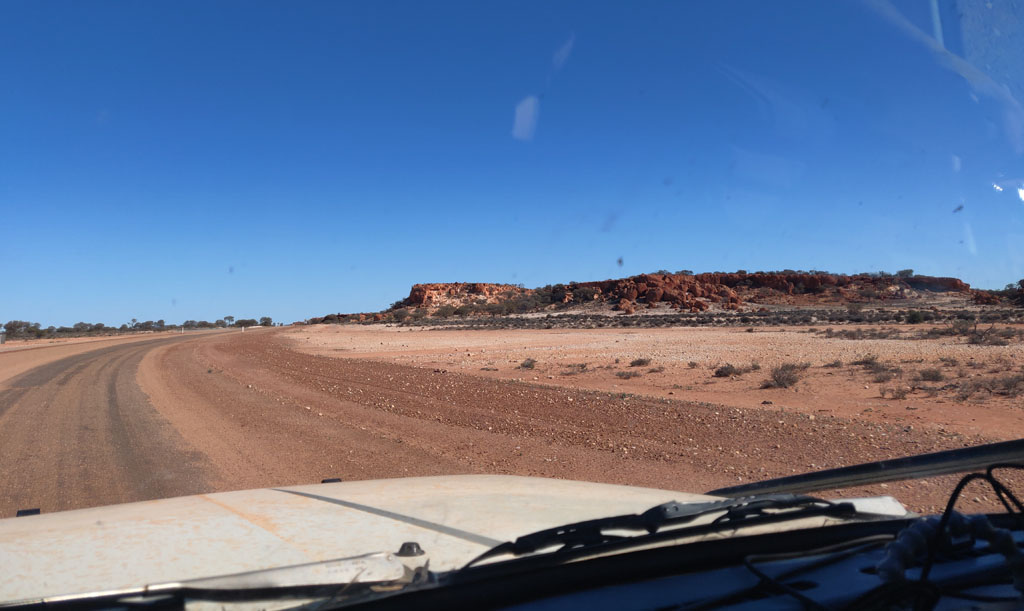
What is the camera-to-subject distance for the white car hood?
7.04 feet

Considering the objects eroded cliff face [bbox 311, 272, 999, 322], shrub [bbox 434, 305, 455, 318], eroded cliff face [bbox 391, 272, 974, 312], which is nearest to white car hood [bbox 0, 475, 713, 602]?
eroded cliff face [bbox 311, 272, 999, 322]

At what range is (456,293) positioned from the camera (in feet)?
458

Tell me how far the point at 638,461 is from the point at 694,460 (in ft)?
2.24

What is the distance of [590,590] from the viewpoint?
2.19 metres

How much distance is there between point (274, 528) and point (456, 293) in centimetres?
13740

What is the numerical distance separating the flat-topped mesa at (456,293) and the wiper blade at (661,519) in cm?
12812

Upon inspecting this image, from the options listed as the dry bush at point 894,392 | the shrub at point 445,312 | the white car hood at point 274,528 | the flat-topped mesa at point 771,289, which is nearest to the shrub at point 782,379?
the dry bush at point 894,392

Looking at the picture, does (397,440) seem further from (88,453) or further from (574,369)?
(574,369)

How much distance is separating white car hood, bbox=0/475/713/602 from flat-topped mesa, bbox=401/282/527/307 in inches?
5018

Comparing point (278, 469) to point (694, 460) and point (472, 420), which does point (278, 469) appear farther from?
point (694, 460)

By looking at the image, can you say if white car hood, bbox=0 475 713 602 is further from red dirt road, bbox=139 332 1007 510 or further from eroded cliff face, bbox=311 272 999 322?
eroded cliff face, bbox=311 272 999 322

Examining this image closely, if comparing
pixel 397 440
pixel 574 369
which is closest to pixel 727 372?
pixel 574 369

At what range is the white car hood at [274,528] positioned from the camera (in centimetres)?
214

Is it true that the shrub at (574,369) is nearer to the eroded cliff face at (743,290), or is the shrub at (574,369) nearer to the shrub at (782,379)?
the shrub at (782,379)
